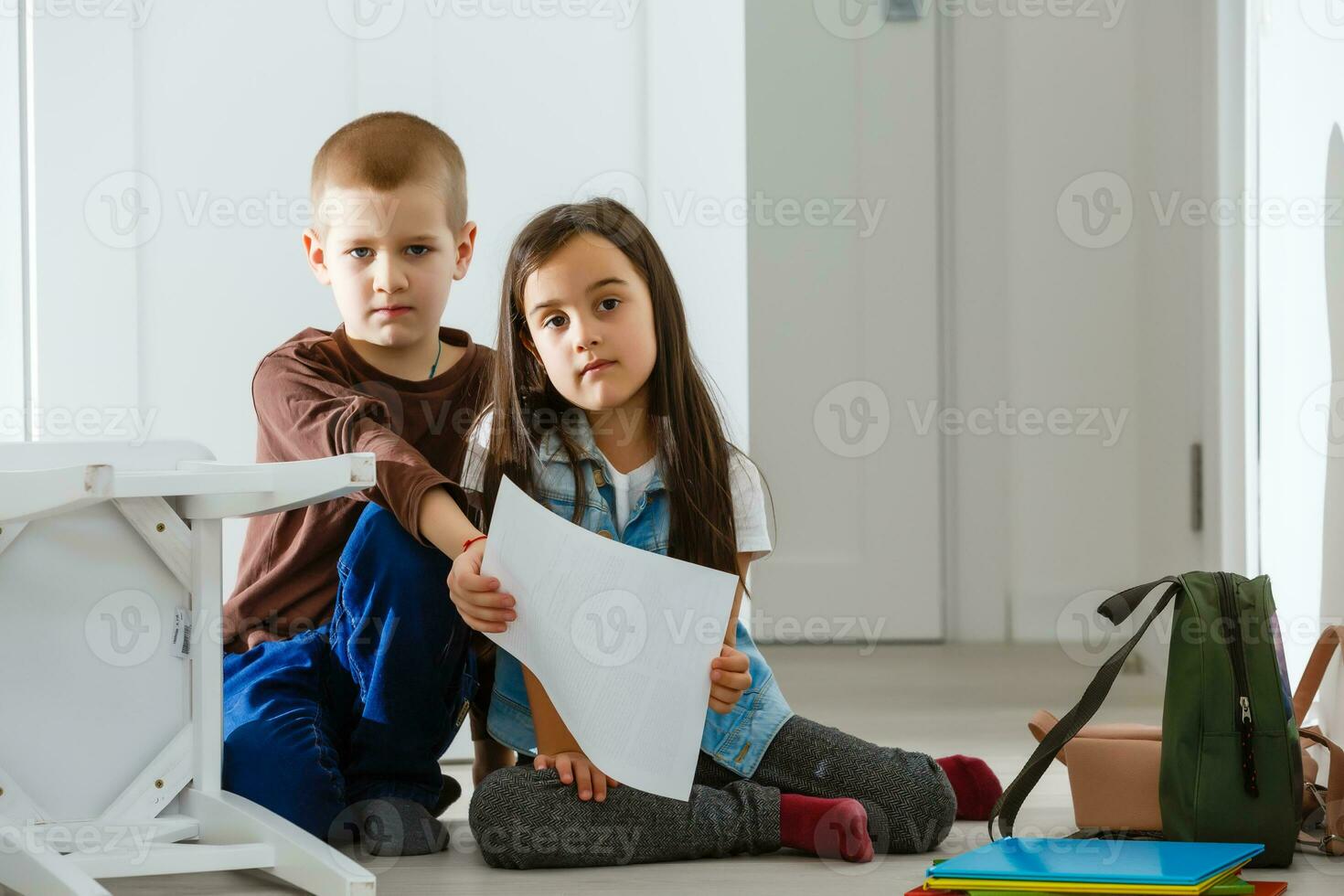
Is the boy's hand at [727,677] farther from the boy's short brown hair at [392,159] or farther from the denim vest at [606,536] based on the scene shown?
the boy's short brown hair at [392,159]

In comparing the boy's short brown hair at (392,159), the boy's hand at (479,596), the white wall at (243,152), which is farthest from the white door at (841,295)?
the boy's hand at (479,596)

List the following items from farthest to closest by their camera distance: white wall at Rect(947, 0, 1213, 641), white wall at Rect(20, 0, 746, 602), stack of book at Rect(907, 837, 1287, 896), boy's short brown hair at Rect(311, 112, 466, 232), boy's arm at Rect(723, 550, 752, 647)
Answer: white wall at Rect(947, 0, 1213, 641) → white wall at Rect(20, 0, 746, 602) → boy's short brown hair at Rect(311, 112, 466, 232) → boy's arm at Rect(723, 550, 752, 647) → stack of book at Rect(907, 837, 1287, 896)

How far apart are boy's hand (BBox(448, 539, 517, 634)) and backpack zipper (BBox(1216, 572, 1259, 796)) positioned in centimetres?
56

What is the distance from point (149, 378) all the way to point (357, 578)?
2.08ft

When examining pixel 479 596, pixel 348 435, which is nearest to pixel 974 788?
pixel 479 596

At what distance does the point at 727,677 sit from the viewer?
99 centimetres

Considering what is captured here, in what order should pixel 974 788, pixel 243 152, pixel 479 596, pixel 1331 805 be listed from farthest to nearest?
pixel 243 152, pixel 974 788, pixel 1331 805, pixel 479 596

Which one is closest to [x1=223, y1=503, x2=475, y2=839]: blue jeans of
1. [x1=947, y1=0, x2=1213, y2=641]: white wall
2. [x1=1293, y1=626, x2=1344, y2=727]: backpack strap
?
[x1=1293, y1=626, x2=1344, y2=727]: backpack strap

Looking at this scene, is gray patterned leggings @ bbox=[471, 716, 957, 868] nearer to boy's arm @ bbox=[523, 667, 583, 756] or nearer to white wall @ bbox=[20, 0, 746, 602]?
boy's arm @ bbox=[523, 667, 583, 756]

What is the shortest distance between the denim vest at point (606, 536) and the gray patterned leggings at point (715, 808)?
1cm

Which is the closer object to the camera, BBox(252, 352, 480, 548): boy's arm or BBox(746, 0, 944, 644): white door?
BBox(252, 352, 480, 548): boy's arm

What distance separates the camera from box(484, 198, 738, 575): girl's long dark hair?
3.59 ft

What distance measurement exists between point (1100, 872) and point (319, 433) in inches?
27.6

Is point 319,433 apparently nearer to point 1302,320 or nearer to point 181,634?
point 181,634
